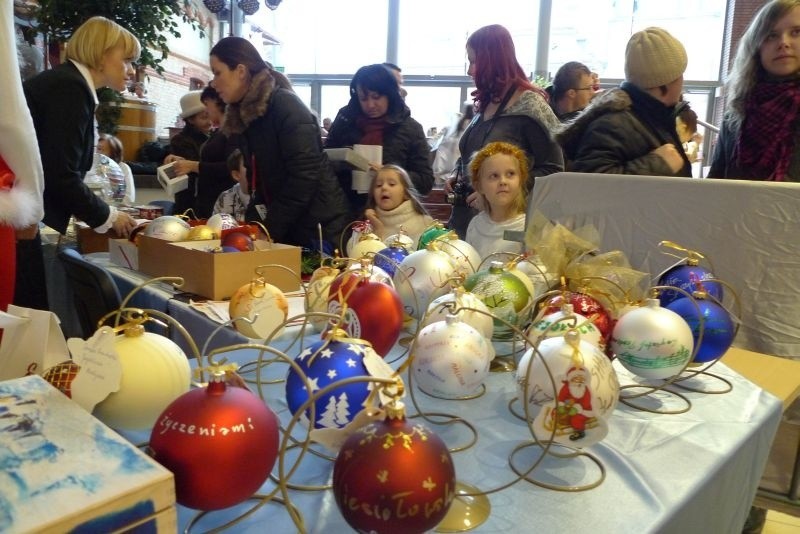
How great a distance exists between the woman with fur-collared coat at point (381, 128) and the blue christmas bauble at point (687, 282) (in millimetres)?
1608

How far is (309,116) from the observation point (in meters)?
2.49

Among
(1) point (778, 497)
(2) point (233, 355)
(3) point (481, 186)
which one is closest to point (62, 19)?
(3) point (481, 186)

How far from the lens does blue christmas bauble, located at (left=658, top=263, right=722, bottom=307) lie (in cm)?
129

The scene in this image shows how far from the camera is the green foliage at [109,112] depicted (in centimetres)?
494

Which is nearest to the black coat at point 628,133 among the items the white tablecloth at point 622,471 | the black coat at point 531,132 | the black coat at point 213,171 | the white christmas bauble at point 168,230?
the black coat at point 531,132

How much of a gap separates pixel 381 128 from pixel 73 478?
247 cm

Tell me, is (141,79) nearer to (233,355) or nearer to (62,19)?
(62,19)

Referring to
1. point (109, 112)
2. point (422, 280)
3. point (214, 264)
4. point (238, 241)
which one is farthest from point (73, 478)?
point (109, 112)

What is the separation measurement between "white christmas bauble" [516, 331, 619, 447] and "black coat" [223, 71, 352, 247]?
1.77 meters

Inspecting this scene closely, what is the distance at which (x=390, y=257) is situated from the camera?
1578mm

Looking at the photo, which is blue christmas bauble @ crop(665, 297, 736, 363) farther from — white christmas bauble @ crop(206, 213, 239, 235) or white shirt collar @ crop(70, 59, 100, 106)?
white shirt collar @ crop(70, 59, 100, 106)

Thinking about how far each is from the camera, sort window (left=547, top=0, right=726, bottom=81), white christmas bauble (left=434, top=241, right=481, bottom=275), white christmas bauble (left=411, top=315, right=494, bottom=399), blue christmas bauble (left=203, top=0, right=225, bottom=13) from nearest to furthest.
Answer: white christmas bauble (left=411, top=315, right=494, bottom=399), white christmas bauble (left=434, top=241, right=481, bottom=275), blue christmas bauble (left=203, top=0, right=225, bottom=13), window (left=547, top=0, right=726, bottom=81)

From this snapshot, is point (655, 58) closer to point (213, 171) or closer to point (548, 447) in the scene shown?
→ point (548, 447)

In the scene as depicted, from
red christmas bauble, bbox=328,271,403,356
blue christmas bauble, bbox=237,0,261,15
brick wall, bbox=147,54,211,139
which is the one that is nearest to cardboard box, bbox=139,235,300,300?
red christmas bauble, bbox=328,271,403,356
